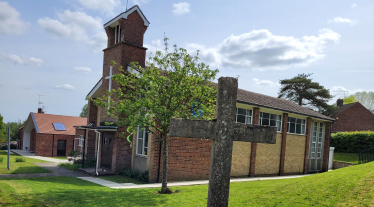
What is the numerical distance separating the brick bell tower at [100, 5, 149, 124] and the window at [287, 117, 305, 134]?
35.5 ft

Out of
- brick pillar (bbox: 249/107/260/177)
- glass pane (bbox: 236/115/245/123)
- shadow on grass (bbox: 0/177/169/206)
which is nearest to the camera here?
shadow on grass (bbox: 0/177/169/206)

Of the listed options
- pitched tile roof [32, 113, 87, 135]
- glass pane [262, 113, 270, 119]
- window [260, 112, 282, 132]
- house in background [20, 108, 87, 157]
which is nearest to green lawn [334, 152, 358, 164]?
window [260, 112, 282, 132]

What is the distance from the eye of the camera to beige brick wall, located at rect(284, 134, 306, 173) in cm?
1986

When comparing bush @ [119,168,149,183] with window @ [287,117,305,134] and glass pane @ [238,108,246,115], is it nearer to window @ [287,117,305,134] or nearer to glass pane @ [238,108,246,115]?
glass pane @ [238,108,246,115]

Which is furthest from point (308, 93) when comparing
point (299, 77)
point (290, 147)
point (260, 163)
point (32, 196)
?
point (32, 196)

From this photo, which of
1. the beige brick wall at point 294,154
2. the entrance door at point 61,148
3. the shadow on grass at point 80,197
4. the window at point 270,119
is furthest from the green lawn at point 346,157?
the entrance door at point 61,148

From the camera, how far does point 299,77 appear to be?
43.0 meters

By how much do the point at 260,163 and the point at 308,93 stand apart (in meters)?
26.9

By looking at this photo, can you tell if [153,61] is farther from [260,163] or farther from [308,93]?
[308,93]

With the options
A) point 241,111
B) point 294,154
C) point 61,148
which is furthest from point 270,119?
point 61,148

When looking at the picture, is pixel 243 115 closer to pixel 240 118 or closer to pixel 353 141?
pixel 240 118

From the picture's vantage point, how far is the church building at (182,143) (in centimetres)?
1410

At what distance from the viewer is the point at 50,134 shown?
3031cm

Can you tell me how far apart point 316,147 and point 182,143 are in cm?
1377
